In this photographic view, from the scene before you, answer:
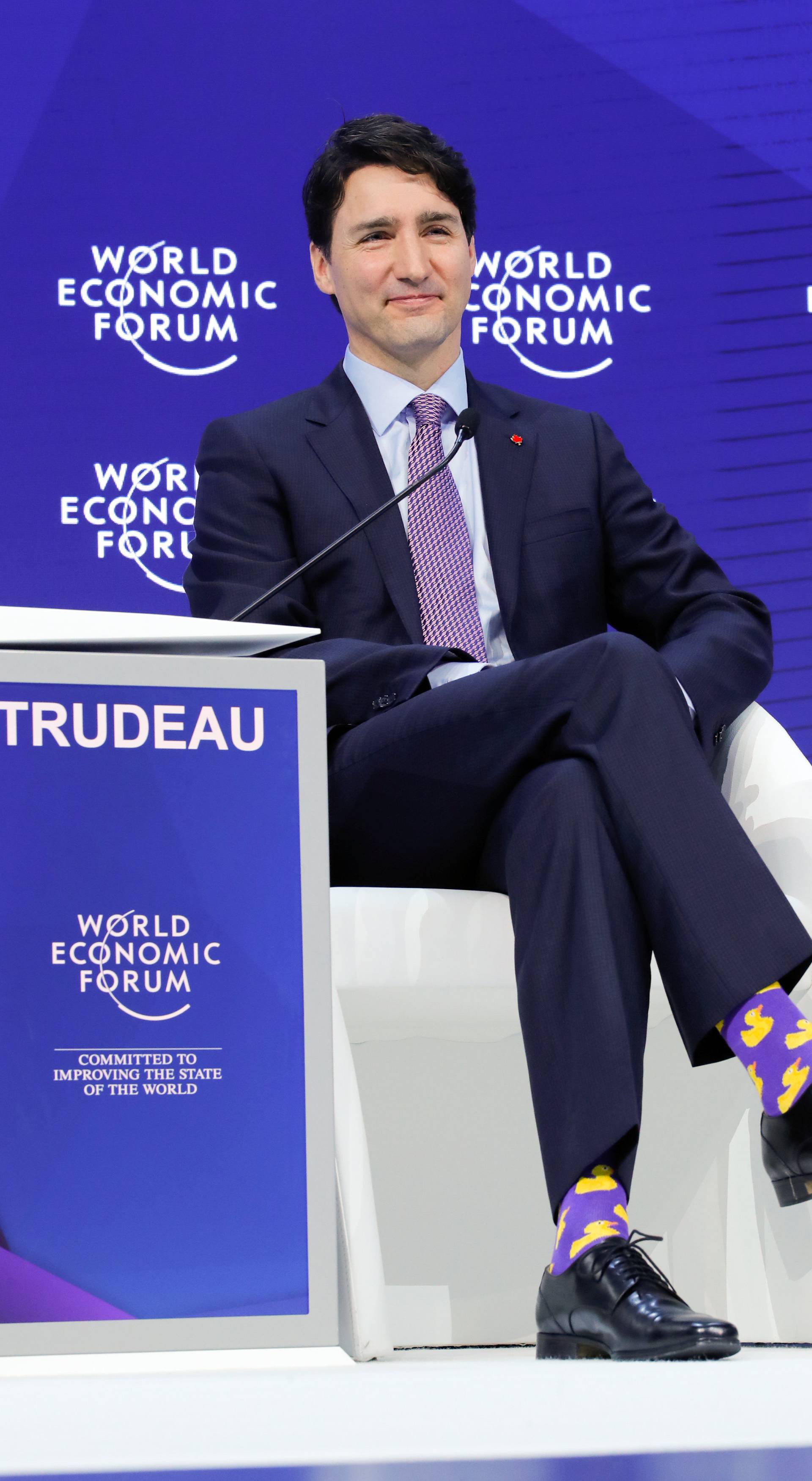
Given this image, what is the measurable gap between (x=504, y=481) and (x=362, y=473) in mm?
180

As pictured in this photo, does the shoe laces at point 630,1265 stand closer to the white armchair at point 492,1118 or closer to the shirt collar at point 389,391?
the white armchair at point 492,1118

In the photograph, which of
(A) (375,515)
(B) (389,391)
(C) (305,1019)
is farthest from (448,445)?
(C) (305,1019)

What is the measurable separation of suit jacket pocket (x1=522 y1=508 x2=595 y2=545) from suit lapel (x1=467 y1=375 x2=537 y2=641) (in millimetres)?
13

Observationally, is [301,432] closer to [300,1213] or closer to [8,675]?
[8,675]

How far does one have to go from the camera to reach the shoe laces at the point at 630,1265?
3.38ft

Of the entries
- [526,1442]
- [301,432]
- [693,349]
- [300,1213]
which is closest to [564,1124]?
[300,1213]

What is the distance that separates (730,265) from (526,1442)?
8.88ft

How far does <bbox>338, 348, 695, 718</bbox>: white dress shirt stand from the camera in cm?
183

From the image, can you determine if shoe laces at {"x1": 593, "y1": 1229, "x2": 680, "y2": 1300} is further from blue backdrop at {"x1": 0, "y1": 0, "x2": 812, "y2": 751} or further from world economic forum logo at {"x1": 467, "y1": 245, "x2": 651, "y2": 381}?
world economic forum logo at {"x1": 467, "y1": 245, "x2": 651, "y2": 381}

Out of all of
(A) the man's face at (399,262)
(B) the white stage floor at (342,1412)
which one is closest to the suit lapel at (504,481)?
(A) the man's face at (399,262)

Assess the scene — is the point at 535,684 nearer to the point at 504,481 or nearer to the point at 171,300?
the point at 504,481

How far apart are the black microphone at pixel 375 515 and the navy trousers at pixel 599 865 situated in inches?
7.0

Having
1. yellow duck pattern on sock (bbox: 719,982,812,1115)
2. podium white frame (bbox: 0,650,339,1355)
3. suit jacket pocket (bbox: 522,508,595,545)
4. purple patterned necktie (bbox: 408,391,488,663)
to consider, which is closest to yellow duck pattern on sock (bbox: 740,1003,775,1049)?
yellow duck pattern on sock (bbox: 719,982,812,1115)

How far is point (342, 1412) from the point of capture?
0.63m
